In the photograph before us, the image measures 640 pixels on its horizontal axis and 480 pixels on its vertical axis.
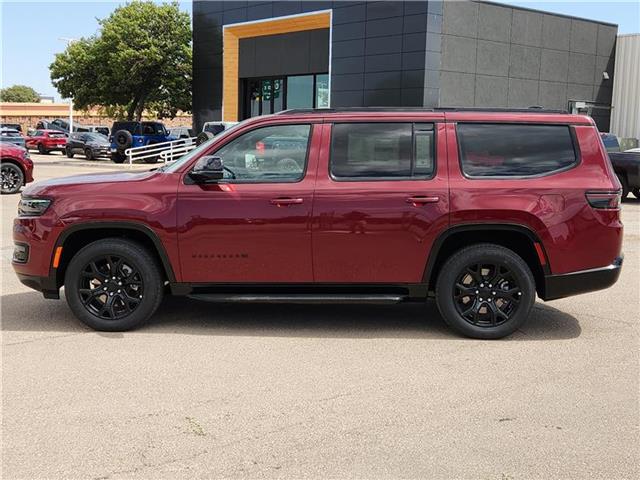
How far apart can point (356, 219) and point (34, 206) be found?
2.68 meters

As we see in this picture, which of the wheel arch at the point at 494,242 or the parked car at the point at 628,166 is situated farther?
the parked car at the point at 628,166

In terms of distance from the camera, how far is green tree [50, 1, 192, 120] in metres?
42.6

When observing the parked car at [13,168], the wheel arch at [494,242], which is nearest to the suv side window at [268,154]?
the wheel arch at [494,242]

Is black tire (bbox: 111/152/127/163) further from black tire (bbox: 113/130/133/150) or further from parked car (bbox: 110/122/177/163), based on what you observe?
black tire (bbox: 113/130/133/150)

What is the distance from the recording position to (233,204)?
5543 mm

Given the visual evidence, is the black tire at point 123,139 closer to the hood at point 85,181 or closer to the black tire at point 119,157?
the black tire at point 119,157

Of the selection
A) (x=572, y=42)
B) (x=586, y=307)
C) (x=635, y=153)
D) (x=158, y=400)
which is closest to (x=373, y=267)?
(x=158, y=400)

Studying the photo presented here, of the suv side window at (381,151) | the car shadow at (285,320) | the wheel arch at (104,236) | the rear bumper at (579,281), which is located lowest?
the car shadow at (285,320)

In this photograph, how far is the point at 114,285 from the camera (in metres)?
Answer: 5.73

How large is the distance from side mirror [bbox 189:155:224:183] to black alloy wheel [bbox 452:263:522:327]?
211 centimetres

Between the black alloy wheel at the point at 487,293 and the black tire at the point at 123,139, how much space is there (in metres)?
30.2

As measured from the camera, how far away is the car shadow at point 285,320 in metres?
5.84

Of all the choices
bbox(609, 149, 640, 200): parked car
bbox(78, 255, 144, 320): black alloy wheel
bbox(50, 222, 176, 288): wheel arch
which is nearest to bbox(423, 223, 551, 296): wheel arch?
bbox(50, 222, 176, 288): wheel arch

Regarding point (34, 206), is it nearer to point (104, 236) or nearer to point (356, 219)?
point (104, 236)
